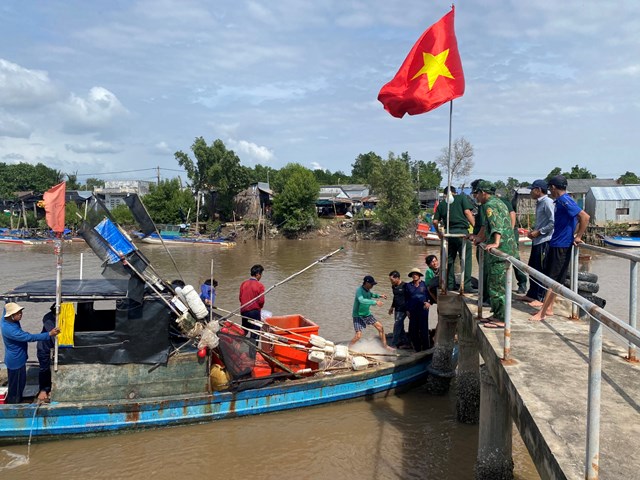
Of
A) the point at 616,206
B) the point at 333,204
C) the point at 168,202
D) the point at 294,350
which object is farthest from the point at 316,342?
the point at 333,204

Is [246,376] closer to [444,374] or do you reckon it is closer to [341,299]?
[444,374]

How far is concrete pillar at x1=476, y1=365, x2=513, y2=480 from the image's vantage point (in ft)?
18.2

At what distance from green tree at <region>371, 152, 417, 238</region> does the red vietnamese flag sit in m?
34.9

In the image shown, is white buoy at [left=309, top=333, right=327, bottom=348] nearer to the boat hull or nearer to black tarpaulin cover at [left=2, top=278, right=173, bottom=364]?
black tarpaulin cover at [left=2, top=278, right=173, bottom=364]

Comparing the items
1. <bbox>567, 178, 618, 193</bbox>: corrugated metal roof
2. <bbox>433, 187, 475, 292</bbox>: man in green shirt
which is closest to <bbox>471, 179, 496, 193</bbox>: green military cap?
<bbox>433, 187, 475, 292</bbox>: man in green shirt

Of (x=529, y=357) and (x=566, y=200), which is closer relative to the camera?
(x=529, y=357)

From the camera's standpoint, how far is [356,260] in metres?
31.8

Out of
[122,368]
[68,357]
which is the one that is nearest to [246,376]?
[122,368]

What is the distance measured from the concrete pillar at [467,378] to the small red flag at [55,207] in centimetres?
609

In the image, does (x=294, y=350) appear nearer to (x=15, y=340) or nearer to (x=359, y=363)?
(x=359, y=363)

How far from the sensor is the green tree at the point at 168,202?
164 ft

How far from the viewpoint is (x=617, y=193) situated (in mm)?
42438

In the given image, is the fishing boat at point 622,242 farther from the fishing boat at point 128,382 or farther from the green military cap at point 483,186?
the fishing boat at point 128,382

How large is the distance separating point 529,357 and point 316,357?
4.25 metres
